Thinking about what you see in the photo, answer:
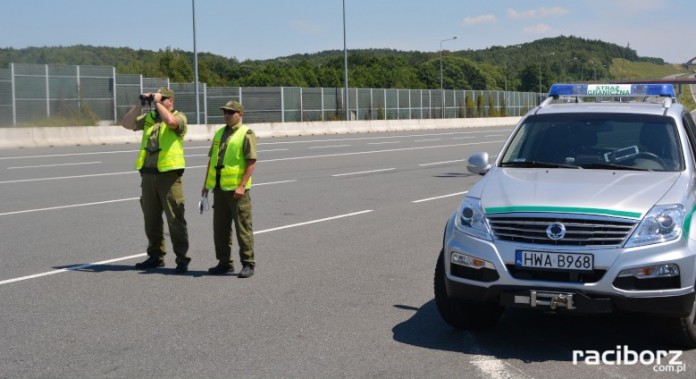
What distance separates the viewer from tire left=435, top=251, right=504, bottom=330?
6.61 metres

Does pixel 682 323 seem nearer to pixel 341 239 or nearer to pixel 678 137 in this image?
pixel 678 137

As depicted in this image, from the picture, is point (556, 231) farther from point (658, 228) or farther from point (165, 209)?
point (165, 209)

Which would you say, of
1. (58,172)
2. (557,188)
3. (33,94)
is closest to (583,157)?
(557,188)

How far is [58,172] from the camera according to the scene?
832 inches

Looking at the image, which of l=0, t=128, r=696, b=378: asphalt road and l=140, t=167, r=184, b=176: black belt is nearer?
l=0, t=128, r=696, b=378: asphalt road

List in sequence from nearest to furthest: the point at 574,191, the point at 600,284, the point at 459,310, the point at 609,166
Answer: the point at 600,284, the point at 574,191, the point at 459,310, the point at 609,166

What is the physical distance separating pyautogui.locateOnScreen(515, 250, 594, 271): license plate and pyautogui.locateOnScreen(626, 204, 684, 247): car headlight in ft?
0.93

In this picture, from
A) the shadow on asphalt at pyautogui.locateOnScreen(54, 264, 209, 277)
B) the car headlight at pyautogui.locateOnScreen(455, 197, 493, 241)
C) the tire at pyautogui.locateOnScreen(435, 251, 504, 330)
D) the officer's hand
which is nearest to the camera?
the car headlight at pyautogui.locateOnScreen(455, 197, 493, 241)

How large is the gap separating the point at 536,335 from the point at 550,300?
0.89 meters

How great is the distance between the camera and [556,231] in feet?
19.3

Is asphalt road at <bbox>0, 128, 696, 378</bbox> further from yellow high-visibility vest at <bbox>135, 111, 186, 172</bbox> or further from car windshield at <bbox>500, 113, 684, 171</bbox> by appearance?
car windshield at <bbox>500, 113, 684, 171</bbox>

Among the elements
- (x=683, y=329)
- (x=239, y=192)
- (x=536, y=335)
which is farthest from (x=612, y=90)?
(x=239, y=192)

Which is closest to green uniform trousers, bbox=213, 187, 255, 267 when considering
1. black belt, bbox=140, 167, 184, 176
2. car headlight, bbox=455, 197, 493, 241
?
black belt, bbox=140, 167, 184, 176

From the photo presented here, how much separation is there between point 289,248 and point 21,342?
448 centimetres
